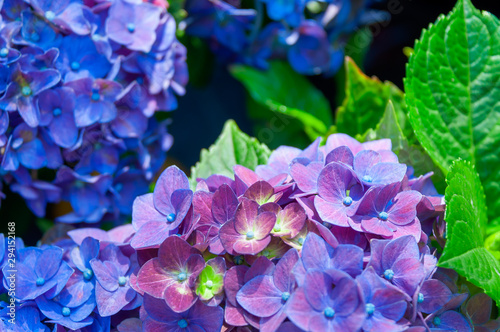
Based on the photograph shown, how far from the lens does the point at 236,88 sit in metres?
1.11

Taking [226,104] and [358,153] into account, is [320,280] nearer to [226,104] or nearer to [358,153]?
[358,153]

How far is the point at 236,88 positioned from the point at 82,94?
0.51m

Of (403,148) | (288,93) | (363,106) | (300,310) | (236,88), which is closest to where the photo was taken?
(300,310)

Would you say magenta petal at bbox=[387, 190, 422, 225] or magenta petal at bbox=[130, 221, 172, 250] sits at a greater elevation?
magenta petal at bbox=[387, 190, 422, 225]

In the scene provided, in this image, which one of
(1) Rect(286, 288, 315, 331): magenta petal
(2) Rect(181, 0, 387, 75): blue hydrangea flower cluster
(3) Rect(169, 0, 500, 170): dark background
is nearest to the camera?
(1) Rect(286, 288, 315, 331): magenta petal

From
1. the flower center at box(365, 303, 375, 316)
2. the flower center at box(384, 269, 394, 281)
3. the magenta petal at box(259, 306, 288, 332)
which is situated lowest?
the magenta petal at box(259, 306, 288, 332)

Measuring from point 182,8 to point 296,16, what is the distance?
0.64 feet

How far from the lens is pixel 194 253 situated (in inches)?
17.8

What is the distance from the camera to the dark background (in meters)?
1.02

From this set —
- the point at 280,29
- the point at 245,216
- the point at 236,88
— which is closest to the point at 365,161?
the point at 245,216

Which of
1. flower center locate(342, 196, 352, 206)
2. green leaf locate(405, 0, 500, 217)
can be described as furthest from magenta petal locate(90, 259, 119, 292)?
green leaf locate(405, 0, 500, 217)

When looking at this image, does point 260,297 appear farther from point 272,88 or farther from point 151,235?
point 272,88

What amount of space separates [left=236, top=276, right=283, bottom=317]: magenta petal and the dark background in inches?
23.8

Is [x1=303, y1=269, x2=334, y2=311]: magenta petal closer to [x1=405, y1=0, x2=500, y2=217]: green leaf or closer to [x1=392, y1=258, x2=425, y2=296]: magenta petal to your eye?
[x1=392, y1=258, x2=425, y2=296]: magenta petal
